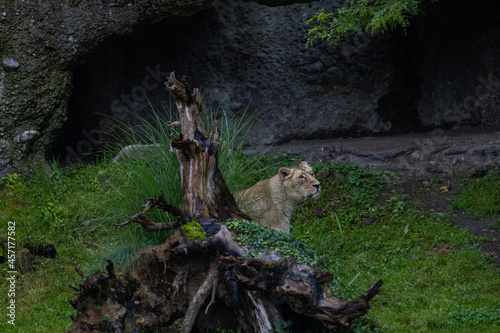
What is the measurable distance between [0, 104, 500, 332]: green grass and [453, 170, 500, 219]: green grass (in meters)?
0.07

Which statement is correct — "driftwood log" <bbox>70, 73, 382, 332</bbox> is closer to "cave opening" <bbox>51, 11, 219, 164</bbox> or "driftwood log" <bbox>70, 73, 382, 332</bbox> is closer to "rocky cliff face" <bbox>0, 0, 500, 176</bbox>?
"rocky cliff face" <bbox>0, 0, 500, 176</bbox>

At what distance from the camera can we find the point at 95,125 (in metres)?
11.5

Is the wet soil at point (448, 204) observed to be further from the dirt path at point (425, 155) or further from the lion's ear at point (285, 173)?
the lion's ear at point (285, 173)

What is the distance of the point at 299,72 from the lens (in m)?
11.8

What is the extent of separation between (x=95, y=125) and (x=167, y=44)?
234 centimetres

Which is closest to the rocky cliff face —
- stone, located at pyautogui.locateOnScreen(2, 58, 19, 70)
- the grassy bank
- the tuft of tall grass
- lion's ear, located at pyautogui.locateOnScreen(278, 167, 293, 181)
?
stone, located at pyautogui.locateOnScreen(2, 58, 19, 70)

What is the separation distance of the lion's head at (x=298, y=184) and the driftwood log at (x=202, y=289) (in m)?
1.85

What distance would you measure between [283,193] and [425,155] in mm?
4031

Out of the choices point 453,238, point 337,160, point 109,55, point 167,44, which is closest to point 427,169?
point 337,160

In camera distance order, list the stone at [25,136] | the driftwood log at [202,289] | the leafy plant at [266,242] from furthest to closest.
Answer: the stone at [25,136] < the leafy plant at [266,242] < the driftwood log at [202,289]

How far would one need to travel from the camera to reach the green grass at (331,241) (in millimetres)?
5484

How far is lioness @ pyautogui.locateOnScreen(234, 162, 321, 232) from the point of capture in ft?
22.6

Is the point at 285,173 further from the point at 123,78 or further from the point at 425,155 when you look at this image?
the point at 123,78

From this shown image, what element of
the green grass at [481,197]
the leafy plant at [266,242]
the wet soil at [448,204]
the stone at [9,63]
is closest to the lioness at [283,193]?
the leafy plant at [266,242]
